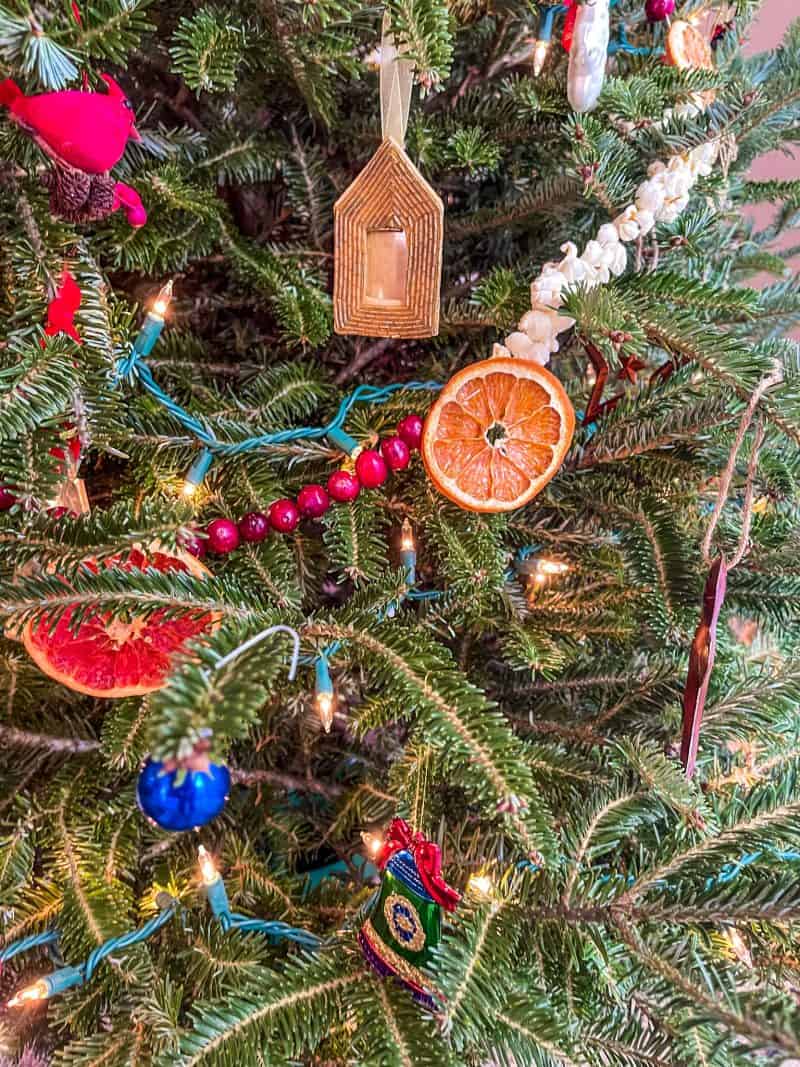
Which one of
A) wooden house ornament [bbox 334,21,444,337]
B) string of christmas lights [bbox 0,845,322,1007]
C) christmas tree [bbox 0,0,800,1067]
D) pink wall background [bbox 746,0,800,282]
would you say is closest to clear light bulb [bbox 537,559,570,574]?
christmas tree [bbox 0,0,800,1067]

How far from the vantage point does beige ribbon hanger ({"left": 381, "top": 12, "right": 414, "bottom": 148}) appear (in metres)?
0.47

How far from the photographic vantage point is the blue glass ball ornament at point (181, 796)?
323 mm

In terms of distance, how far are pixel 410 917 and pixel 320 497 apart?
28cm

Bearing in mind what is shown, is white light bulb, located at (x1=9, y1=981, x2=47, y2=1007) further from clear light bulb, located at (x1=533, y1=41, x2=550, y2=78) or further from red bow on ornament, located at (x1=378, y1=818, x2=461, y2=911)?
clear light bulb, located at (x1=533, y1=41, x2=550, y2=78)

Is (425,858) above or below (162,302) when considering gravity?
below

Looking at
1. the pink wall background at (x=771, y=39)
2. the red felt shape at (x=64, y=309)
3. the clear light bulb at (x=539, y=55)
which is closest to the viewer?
the red felt shape at (x=64, y=309)

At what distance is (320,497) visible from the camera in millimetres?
535

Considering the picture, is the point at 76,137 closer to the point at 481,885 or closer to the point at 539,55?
the point at 539,55

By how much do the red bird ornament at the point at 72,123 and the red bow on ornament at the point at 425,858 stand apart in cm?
43

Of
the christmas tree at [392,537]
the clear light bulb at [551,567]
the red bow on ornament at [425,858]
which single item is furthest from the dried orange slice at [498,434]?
the red bow on ornament at [425,858]

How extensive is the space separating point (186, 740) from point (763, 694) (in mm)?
462

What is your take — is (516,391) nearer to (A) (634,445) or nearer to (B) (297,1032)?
(A) (634,445)

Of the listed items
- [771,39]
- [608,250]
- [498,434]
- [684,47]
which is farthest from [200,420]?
[771,39]

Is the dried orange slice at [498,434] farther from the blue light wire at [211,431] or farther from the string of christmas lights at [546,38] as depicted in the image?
the string of christmas lights at [546,38]
